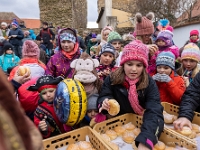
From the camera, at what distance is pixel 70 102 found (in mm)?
1286

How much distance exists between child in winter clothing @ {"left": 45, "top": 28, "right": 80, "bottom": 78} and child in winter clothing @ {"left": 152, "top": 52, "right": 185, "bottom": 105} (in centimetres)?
113

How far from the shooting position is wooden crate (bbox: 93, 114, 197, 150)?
117 centimetres

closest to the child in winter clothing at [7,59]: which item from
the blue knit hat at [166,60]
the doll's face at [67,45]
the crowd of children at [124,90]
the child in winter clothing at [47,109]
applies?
the crowd of children at [124,90]

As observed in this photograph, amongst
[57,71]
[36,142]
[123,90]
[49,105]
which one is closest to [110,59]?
[57,71]

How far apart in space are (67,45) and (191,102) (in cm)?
166

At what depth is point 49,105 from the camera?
1.61 meters

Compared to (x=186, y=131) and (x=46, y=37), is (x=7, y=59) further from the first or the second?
(x=46, y=37)

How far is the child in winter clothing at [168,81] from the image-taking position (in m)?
2.03

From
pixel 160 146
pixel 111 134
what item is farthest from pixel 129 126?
pixel 160 146

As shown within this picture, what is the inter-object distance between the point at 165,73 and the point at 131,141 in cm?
114

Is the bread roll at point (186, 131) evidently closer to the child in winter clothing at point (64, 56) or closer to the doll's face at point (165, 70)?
the doll's face at point (165, 70)

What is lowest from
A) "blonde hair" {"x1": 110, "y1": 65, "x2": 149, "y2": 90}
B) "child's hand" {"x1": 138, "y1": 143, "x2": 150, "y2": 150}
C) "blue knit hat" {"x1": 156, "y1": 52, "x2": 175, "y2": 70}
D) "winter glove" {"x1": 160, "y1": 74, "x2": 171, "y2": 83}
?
"child's hand" {"x1": 138, "y1": 143, "x2": 150, "y2": 150}

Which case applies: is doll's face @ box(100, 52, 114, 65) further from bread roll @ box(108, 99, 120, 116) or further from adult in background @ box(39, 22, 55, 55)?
adult in background @ box(39, 22, 55, 55)

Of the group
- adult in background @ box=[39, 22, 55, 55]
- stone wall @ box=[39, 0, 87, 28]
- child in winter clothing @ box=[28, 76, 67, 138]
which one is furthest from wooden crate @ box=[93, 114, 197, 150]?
stone wall @ box=[39, 0, 87, 28]
